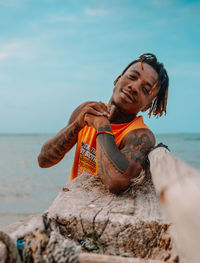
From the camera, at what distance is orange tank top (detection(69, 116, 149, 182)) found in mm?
2526

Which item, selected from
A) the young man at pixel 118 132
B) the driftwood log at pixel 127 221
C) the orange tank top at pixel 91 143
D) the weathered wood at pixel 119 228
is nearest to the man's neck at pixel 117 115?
the young man at pixel 118 132

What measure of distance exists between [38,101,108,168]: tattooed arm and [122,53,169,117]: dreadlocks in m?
0.74

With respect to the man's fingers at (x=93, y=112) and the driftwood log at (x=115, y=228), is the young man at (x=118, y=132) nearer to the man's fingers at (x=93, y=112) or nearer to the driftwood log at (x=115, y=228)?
the man's fingers at (x=93, y=112)

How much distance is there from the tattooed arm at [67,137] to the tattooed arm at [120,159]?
0.83 feet

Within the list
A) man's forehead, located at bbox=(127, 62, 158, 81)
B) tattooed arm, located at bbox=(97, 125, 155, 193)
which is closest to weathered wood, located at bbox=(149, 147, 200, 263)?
tattooed arm, located at bbox=(97, 125, 155, 193)

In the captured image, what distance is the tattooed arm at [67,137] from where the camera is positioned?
7.92 feet

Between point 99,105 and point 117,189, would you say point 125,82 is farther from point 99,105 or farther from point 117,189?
point 117,189

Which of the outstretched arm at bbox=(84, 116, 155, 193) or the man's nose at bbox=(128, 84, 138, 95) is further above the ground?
the man's nose at bbox=(128, 84, 138, 95)

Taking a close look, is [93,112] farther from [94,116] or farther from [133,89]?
[133,89]

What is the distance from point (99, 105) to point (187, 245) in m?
1.65

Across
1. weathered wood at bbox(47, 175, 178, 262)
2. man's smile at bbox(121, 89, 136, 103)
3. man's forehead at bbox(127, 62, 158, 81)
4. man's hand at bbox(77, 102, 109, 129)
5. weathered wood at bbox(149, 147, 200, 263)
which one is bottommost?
weathered wood at bbox(47, 175, 178, 262)

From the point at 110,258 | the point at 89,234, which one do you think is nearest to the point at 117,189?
the point at 89,234

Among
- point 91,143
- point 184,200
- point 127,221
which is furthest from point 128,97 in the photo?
point 184,200

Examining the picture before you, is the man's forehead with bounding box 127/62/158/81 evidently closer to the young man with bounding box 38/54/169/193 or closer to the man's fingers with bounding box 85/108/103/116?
the young man with bounding box 38/54/169/193
